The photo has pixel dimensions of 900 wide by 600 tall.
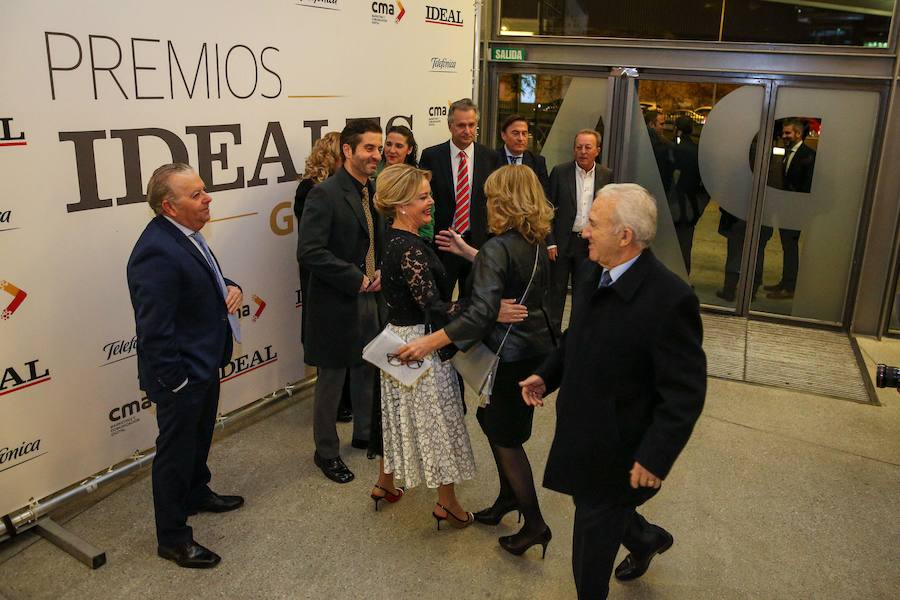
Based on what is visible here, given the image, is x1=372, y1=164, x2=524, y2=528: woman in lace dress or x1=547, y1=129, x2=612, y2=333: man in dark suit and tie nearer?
x1=372, y1=164, x2=524, y2=528: woman in lace dress

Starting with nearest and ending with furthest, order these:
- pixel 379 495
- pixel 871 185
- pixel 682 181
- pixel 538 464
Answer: pixel 379 495 → pixel 538 464 → pixel 871 185 → pixel 682 181

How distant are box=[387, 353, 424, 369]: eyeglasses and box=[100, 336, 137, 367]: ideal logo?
57.7 inches

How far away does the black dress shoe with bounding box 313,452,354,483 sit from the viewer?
4090 millimetres

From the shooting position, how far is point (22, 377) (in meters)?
3.33

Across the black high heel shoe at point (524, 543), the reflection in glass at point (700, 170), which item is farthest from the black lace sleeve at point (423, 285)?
the reflection in glass at point (700, 170)

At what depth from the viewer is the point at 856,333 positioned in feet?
22.7

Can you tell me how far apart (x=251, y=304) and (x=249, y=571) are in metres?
1.75

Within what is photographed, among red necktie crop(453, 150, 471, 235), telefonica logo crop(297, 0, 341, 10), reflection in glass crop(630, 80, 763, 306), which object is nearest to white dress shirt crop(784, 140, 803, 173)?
reflection in glass crop(630, 80, 763, 306)

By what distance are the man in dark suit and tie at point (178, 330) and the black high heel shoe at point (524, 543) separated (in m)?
1.32

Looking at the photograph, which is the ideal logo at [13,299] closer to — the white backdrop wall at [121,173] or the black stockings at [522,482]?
the white backdrop wall at [121,173]

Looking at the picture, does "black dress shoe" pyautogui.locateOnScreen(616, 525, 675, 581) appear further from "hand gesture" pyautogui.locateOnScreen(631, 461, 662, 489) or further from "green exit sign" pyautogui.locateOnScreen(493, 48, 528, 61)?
"green exit sign" pyautogui.locateOnScreen(493, 48, 528, 61)

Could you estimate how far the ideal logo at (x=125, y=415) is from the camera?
3811mm

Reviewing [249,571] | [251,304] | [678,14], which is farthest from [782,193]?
[249,571]

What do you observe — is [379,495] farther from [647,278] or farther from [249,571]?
[647,278]
